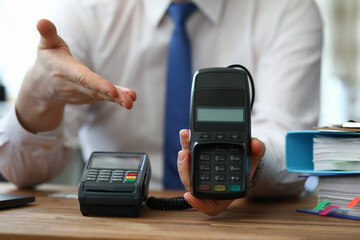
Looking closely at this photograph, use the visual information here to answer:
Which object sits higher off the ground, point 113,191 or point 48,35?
point 48,35

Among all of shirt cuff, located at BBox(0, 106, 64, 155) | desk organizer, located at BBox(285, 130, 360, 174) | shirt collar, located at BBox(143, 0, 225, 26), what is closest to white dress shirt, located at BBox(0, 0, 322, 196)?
shirt collar, located at BBox(143, 0, 225, 26)

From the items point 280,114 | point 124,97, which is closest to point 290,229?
point 124,97

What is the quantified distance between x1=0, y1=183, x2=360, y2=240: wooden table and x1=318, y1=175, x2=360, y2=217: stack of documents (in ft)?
0.10

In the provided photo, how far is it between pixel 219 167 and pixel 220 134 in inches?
2.0

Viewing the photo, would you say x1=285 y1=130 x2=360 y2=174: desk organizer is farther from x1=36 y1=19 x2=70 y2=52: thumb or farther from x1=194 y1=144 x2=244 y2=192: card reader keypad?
x1=36 y1=19 x2=70 y2=52: thumb

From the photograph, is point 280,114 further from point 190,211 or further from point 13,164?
point 13,164

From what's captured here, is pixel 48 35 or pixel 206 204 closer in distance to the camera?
pixel 206 204

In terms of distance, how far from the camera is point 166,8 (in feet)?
4.07

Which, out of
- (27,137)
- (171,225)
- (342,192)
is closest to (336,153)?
(342,192)

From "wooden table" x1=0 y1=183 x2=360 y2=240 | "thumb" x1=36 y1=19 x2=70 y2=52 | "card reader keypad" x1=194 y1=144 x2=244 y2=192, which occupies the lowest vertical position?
"wooden table" x1=0 y1=183 x2=360 y2=240

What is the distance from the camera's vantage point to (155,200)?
751 millimetres

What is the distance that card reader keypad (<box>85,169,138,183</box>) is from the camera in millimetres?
675

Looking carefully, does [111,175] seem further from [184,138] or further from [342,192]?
[342,192]

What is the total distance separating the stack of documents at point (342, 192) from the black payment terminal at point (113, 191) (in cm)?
32
